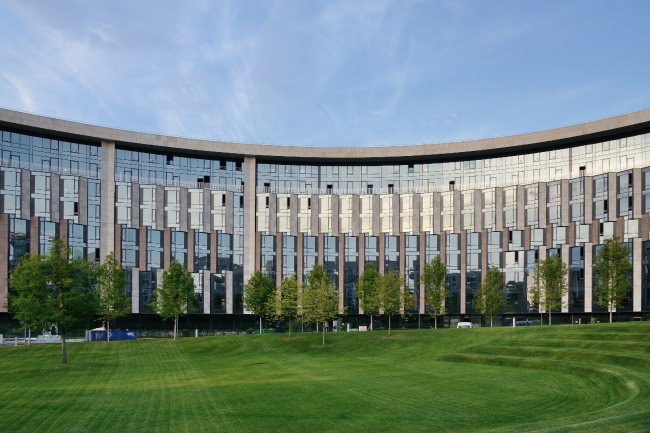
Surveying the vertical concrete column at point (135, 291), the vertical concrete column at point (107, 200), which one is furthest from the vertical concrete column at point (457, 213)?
the vertical concrete column at point (107, 200)

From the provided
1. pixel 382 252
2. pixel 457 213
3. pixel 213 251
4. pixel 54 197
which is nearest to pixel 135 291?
pixel 213 251

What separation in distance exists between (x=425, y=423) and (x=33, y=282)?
112 ft

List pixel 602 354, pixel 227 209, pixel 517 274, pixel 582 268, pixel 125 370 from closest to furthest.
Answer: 1. pixel 602 354
2. pixel 125 370
3. pixel 582 268
4. pixel 517 274
5. pixel 227 209

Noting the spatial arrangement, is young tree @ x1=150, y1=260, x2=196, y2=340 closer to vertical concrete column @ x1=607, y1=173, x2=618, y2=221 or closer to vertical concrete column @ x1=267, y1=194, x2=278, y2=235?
vertical concrete column @ x1=267, y1=194, x2=278, y2=235

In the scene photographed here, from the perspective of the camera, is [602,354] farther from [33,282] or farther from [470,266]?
[470,266]

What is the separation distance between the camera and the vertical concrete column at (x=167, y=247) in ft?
291

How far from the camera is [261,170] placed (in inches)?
3851

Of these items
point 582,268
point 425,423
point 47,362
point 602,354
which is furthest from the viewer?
point 582,268

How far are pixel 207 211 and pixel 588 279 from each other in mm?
57630

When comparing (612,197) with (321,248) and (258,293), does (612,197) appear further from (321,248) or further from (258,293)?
(258,293)

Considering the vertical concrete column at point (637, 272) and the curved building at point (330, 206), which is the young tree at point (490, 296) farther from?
the vertical concrete column at point (637, 272)

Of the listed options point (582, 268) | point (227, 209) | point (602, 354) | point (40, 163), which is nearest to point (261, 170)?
point (227, 209)

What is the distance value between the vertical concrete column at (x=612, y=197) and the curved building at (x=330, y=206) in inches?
8.2

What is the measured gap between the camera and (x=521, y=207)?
89562mm
